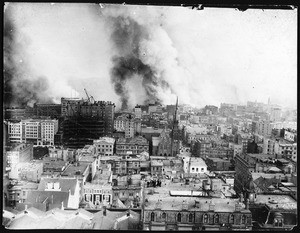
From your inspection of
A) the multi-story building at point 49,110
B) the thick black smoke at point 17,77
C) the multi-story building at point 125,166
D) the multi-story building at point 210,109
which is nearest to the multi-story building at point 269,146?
the multi-story building at point 210,109

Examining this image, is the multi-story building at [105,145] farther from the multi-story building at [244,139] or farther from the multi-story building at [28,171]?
the multi-story building at [244,139]

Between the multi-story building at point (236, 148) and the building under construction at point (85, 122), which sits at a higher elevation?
the building under construction at point (85, 122)

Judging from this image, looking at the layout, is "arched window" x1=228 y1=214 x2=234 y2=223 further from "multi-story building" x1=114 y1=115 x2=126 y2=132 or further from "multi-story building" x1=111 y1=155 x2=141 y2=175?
"multi-story building" x1=114 y1=115 x2=126 y2=132

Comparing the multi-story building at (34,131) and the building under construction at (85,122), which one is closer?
the multi-story building at (34,131)

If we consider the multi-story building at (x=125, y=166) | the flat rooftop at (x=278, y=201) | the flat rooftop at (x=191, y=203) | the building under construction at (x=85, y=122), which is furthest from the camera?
the multi-story building at (x=125, y=166)

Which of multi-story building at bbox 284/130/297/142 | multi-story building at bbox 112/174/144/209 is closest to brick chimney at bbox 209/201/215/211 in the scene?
multi-story building at bbox 112/174/144/209

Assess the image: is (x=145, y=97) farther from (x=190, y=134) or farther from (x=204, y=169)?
(x=204, y=169)

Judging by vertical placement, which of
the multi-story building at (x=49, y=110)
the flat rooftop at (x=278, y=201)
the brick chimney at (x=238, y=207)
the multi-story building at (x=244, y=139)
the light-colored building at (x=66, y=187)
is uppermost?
the multi-story building at (x=49, y=110)
